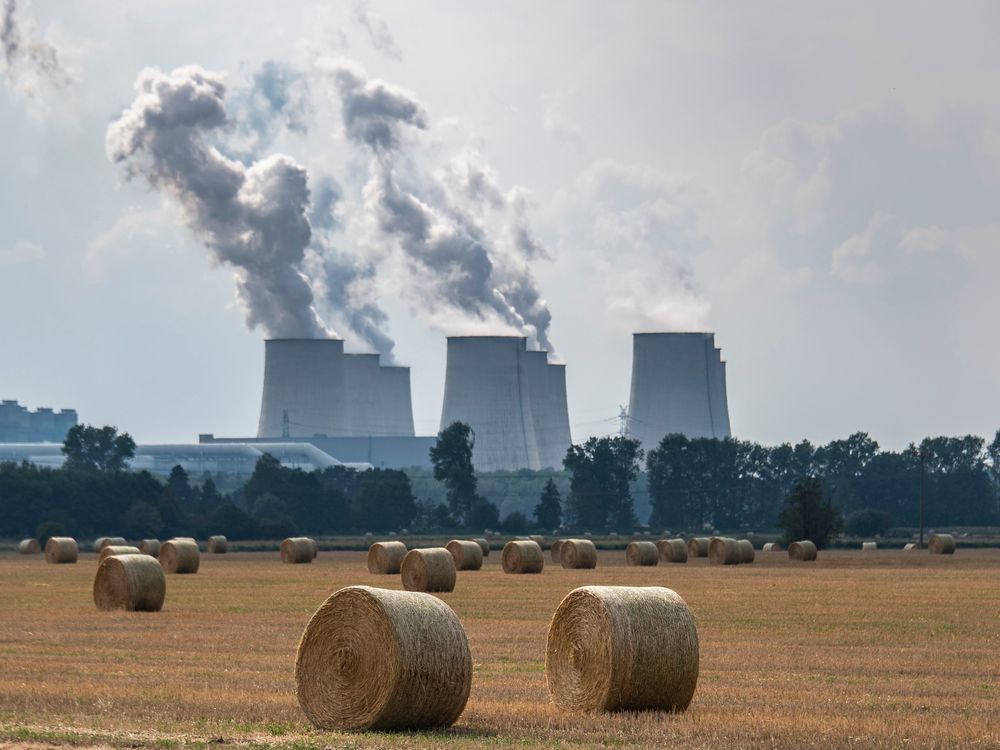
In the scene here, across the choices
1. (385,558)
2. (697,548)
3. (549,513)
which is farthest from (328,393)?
(385,558)

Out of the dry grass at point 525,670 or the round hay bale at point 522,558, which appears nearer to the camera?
the dry grass at point 525,670

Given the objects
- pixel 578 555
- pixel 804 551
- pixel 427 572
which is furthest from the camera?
pixel 804 551

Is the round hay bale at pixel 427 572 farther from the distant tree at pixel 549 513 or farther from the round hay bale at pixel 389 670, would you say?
the distant tree at pixel 549 513

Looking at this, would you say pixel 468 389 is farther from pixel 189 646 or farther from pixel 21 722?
pixel 21 722

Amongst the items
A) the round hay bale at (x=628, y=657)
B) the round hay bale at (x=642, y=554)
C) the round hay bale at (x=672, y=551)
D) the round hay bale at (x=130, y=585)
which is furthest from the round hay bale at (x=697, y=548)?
the round hay bale at (x=628, y=657)

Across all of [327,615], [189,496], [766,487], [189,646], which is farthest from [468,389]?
[327,615]

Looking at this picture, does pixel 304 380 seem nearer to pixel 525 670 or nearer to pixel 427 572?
pixel 427 572
